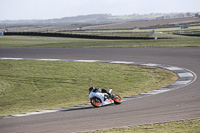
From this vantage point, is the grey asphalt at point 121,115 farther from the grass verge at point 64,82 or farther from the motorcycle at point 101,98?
the grass verge at point 64,82

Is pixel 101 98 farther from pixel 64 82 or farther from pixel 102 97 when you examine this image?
pixel 64 82

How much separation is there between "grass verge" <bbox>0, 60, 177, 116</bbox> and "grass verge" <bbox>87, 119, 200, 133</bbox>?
19.3 feet

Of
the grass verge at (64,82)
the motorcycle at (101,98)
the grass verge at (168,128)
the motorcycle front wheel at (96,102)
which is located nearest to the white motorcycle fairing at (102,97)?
the motorcycle at (101,98)

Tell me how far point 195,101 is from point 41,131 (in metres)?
6.96

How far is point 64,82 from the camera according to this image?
2453 cm

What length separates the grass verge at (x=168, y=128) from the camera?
11.3 metres

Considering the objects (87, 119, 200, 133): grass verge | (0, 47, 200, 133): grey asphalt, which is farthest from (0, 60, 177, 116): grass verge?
(87, 119, 200, 133): grass verge

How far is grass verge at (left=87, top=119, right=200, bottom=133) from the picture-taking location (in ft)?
37.2

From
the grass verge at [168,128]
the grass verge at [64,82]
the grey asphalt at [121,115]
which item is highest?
the grass verge at [168,128]

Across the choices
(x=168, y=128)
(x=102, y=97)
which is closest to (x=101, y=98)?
(x=102, y=97)

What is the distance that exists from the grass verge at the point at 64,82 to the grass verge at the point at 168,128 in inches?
232

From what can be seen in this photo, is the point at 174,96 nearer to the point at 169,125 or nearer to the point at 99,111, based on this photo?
the point at 99,111

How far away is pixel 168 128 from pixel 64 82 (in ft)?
44.9

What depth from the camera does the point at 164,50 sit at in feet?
127
